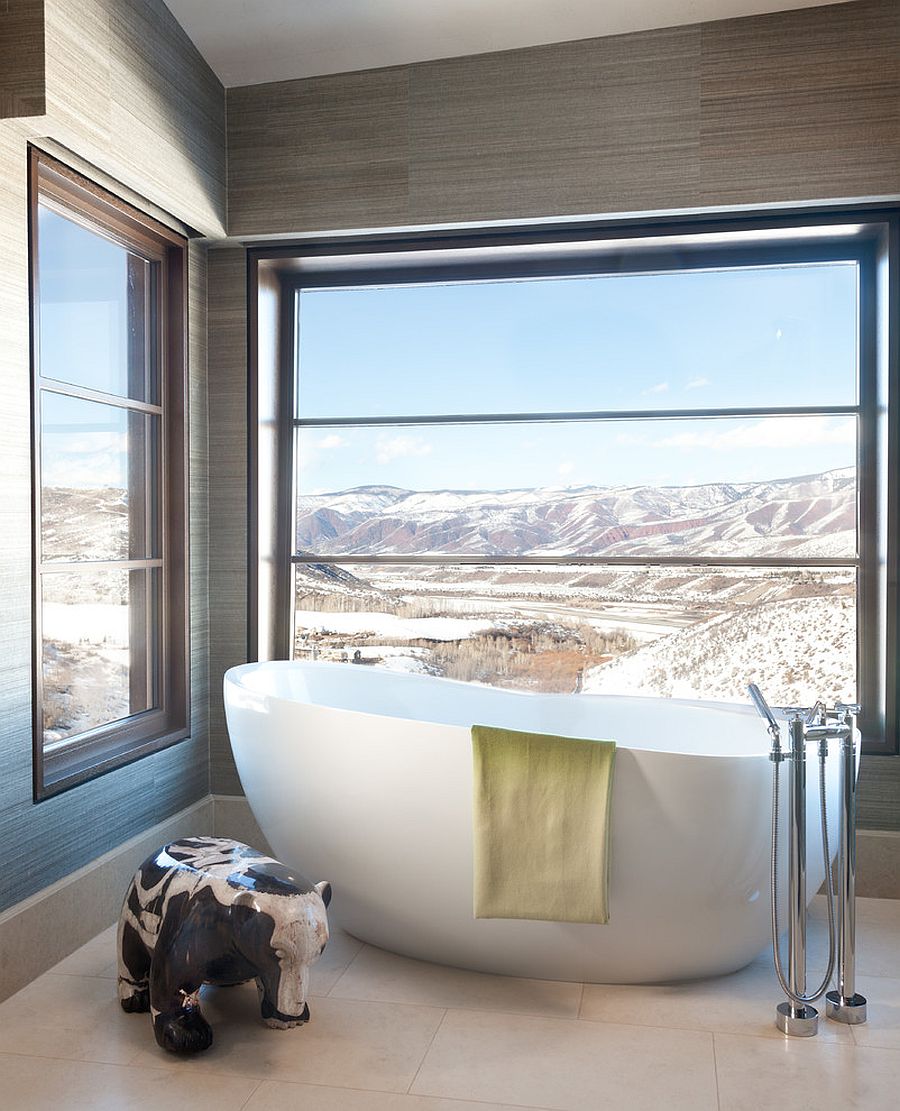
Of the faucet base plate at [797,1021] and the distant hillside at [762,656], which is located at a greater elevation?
the distant hillside at [762,656]

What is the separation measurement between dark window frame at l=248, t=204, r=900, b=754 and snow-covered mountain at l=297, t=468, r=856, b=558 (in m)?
0.05

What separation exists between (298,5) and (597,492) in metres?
1.80

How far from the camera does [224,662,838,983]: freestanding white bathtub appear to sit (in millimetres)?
2369

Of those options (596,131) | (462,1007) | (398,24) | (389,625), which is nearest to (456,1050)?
(462,1007)

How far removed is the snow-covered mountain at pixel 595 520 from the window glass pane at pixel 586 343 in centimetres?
30

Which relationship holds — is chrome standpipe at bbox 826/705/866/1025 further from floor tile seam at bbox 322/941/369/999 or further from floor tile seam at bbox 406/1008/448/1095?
floor tile seam at bbox 322/941/369/999

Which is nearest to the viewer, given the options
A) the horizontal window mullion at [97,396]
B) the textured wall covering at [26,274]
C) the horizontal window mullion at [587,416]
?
the textured wall covering at [26,274]

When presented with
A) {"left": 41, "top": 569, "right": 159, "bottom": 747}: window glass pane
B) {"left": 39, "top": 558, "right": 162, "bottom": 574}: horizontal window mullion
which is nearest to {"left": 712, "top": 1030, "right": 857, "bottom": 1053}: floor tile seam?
{"left": 41, "top": 569, "right": 159, "bottom": 747}: window glass pane

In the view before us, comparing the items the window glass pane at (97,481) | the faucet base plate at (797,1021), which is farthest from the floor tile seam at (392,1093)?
the window glass pane at (97,481)

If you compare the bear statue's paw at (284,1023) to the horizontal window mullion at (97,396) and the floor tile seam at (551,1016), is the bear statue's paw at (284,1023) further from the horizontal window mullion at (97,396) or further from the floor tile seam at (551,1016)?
the horizontal window mullion at (97,396)

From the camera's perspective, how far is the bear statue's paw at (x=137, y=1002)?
8.07 feet

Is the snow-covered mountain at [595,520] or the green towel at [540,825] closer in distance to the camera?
the green towel at [540,825]

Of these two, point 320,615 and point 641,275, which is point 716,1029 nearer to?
point 320,615

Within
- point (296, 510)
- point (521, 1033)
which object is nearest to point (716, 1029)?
point (521, 1033)
